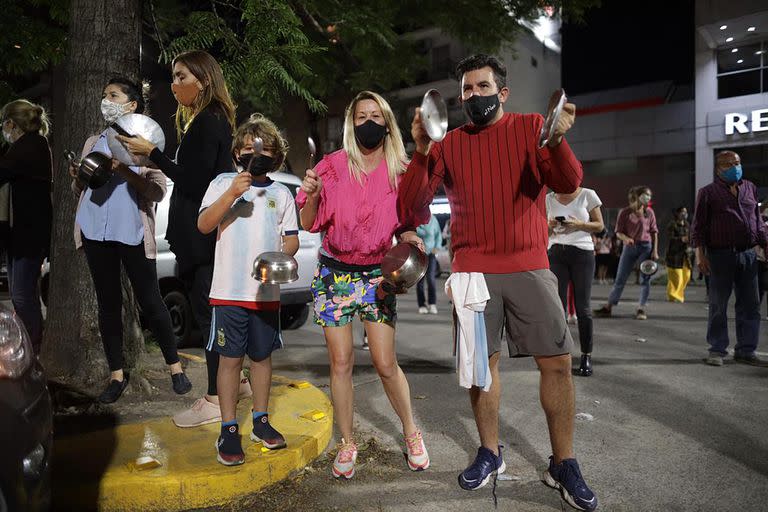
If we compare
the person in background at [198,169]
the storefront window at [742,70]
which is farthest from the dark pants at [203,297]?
the storefront window at [742,70]

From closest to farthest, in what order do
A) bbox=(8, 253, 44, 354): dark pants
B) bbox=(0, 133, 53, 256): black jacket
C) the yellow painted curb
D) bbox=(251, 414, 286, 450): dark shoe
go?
the yellow painted curb < bbox=(251, 414, 286, 450): dark shoe < bbox=(0, 133, 53, 256): black jacket < bbox=(8, 253, 44, 354): dark pants

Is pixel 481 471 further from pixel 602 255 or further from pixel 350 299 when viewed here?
pixel 602 255

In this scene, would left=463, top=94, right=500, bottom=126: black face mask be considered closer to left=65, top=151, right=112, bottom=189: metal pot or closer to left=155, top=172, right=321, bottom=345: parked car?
left=65, top=151, right=112, bottom=189: metal pot

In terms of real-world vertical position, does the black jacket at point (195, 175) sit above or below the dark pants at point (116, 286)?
above

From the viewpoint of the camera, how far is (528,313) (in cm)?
287

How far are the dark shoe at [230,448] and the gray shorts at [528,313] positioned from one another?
53.3 inches

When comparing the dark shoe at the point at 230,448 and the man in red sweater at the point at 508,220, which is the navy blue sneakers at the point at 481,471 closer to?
the man in red sweater at the point at 508,220

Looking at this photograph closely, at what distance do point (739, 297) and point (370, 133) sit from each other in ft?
15.5

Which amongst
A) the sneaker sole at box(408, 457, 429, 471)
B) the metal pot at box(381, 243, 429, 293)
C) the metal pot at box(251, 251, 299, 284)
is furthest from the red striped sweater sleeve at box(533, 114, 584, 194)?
the sneaker sole at box(408, 457, 429, 471)

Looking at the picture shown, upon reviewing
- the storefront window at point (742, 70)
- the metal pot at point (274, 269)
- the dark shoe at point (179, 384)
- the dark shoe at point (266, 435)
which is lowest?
the dark shoe at point (266, 435)

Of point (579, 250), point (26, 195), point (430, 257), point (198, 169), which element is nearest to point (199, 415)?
point (198, 169)

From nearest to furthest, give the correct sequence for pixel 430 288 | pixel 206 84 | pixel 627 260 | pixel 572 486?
pixel 572 486 < pixel 206 84 < pixel 627 260 < pixel 430 288

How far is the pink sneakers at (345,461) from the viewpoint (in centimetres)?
317

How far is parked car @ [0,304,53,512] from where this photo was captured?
1764 mm
